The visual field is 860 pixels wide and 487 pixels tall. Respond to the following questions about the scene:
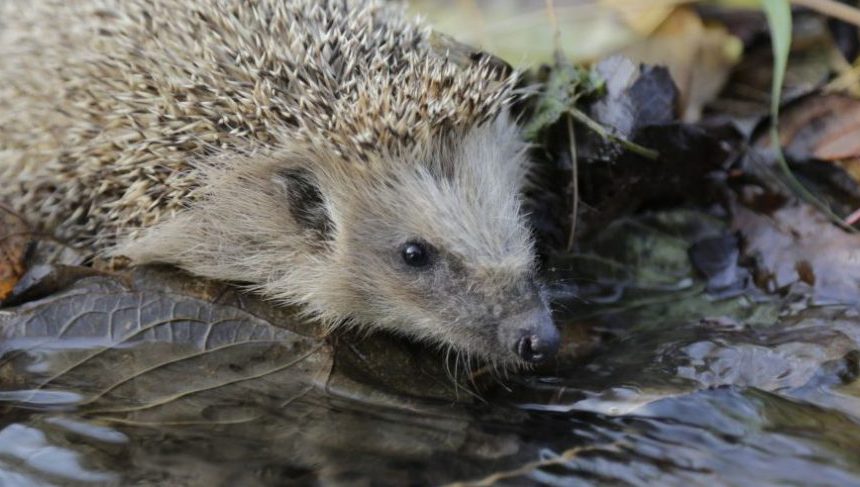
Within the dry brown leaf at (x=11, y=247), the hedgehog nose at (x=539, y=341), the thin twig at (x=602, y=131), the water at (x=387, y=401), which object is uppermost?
the thin twig at (x=602, y=131)

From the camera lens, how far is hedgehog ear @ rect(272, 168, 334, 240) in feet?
9.61

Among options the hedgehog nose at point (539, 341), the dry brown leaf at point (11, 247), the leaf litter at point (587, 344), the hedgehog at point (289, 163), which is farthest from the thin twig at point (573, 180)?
the dry brown leaf at point (11, 247)

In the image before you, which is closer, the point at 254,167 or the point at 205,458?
the point at 205,458

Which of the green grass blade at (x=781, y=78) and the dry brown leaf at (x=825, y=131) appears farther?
the dry brown leaf at (x=825, y=131)

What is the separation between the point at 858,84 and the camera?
3.77m

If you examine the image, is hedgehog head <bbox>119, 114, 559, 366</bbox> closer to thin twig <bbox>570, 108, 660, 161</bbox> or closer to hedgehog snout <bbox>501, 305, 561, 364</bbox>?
hedgehog snout <bbox>501, 305, 561, 364</bbox>

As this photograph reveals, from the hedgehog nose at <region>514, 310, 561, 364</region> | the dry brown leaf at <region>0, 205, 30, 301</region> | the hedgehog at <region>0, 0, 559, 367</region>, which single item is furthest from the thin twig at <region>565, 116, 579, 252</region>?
the dry brown leaf at <region>0, 205, 30, 301</region>

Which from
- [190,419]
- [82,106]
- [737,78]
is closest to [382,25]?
[82,106]

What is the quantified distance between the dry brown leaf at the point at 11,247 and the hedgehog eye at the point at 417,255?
111 centimetres

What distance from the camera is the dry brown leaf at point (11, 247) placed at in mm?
2840

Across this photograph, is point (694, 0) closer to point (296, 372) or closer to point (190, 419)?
point (296, 372)

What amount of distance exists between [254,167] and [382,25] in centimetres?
67

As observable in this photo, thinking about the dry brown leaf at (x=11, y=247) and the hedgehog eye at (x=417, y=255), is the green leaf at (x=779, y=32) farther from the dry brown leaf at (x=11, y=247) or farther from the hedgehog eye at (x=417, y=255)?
the dry brown leaf at (x=11, y=247)

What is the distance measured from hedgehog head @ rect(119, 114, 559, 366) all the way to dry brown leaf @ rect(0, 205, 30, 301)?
0.30 meters
